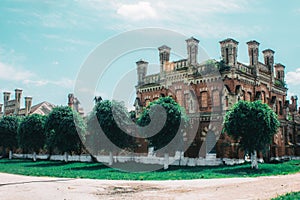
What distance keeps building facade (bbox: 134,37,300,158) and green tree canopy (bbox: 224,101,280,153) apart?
407 cm

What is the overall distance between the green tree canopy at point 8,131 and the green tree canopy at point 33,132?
18.0 feet

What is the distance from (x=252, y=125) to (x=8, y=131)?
42441 millimetres

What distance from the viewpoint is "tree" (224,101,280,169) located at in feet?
97.5

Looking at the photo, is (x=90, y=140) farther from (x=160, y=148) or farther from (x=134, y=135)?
(x=160, y=148)

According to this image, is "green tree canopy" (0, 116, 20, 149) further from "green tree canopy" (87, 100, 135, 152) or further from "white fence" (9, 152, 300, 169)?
"green tree canopy" (87, 100, 135, 152)

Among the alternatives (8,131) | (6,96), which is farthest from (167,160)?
(6,96)

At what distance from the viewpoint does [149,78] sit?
45125mm

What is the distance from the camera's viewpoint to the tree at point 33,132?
51125 millimetres

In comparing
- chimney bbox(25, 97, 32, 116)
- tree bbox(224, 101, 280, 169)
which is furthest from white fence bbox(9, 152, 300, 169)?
chimney bbox(25, 97, 32, 116)

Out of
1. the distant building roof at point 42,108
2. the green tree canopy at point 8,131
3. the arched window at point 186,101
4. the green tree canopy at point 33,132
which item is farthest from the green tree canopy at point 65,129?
the distant building roof at point 42,108

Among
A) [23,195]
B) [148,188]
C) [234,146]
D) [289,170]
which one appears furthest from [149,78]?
[23,195]

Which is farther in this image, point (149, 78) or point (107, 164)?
point (149, 78)

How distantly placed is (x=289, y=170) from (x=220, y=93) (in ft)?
37.3

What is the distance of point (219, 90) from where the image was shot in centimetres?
3662
